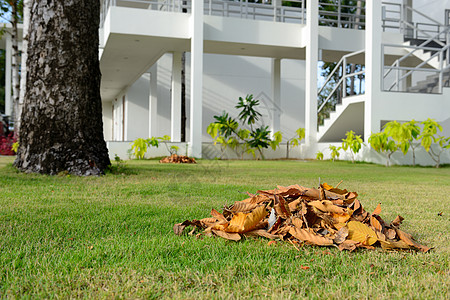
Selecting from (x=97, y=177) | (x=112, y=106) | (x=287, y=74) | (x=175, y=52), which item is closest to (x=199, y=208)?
(x=97, y=177)

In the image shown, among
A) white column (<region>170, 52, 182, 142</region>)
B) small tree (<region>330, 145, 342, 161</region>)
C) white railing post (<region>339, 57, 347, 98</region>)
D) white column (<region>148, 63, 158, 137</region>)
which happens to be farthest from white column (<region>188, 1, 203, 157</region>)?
white column (<region>148, 63, 158, 137</region>)

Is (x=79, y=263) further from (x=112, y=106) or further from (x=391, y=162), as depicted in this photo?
(x=112, y=106)

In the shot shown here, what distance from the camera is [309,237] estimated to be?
2.09 m

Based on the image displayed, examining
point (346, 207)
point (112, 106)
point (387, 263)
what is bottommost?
point (387, 263)

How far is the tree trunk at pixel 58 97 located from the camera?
5328 mm

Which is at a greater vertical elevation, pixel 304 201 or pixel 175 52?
pixel 175 52

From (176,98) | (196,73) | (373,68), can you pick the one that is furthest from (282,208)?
(176,98)

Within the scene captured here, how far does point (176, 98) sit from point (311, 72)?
4.56 m

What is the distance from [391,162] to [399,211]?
8.68 meters

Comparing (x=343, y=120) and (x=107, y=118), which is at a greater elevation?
(x=107, y=118)

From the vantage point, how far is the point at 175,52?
Result: 14.8 meters

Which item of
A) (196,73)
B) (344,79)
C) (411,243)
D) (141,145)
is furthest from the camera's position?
(344,79)

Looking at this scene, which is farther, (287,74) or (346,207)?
(287,74)

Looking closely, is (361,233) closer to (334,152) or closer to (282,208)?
(282,208)
